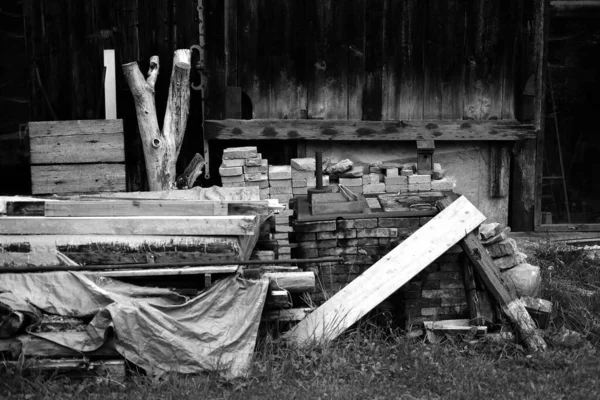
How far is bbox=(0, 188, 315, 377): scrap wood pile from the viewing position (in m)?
4.45

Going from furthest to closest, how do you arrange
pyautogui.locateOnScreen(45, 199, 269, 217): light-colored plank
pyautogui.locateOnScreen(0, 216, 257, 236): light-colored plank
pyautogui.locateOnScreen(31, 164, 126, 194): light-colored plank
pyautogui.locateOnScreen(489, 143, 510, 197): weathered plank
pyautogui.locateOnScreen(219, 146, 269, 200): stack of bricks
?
pyautogui.locateOnScreen(489, 143, 510, 197): weathered plank → pyautogui.locateOnScreen(219, 146, 269, 200): stack of bricks → pyautogui.locateOnScreen(31, 164, 126, 194): light-colored plank → pyautogui.locateOnScreen(45, 199, 269, 217): light-colored plank → pyautogui.locateOnScreen(0, 216, 257, 236): light-colored plank

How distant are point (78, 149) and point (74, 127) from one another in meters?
0.19

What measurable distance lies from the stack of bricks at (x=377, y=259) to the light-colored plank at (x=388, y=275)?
0.22 m

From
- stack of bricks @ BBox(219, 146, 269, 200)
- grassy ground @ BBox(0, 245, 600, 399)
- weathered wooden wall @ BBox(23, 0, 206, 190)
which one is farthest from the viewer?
weathered wooden wall @ BBox(23, 0, 206, 190)

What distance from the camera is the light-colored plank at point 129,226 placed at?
195 inches

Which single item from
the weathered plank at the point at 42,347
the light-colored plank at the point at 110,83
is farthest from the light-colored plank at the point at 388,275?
the light-colored plank at the point at 110,83

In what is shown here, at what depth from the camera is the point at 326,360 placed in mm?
4801

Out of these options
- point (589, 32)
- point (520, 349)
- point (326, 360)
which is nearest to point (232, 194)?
point (326, 360)

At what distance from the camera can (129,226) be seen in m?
4.96

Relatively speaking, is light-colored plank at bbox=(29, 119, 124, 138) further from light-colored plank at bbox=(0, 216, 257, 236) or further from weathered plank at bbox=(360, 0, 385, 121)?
weathered plank at bbox=(360, 0, 385, 121)

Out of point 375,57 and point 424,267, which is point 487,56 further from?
point 424,267

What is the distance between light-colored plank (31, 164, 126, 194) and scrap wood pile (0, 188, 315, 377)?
1198 mm

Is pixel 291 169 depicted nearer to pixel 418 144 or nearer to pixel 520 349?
pixel 418 144

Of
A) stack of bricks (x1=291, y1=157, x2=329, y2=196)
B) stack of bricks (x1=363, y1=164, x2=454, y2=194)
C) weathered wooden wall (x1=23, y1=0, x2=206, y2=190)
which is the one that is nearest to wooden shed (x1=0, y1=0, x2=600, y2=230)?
weathered wooden wall (x1=23, y1=0, x2=206, y2=190)
